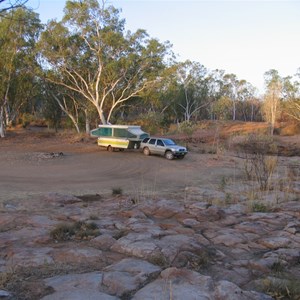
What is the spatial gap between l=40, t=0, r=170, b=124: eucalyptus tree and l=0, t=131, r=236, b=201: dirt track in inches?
313

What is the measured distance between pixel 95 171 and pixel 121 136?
29.8ft

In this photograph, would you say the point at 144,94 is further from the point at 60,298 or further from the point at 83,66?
the point at 60,298

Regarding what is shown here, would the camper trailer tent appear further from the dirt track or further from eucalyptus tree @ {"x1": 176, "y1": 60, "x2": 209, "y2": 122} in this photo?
eucalyptus tree @ {"x1": 176, "y1": 60, "x2": 209, "y2": 122}

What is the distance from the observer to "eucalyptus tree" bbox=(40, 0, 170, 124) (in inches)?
1417

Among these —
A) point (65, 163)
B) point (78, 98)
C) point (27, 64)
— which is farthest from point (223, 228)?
point (78, 98)

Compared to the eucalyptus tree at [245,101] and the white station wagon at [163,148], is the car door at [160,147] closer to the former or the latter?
the white station wagon at [163,148]

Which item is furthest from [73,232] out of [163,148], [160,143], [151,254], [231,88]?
[231,88]

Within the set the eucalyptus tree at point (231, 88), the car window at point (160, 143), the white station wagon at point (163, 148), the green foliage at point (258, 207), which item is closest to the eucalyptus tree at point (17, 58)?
the white station wagon at point (163, 148)

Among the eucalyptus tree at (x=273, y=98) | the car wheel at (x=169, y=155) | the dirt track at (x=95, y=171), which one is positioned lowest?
the dirt track at (x=95, y=171)

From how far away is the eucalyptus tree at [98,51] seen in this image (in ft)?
118

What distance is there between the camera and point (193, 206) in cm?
995

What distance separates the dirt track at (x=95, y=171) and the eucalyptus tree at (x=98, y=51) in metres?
7.94

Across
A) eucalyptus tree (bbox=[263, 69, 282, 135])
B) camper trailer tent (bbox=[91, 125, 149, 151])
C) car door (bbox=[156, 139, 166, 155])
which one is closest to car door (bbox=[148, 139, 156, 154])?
car door (bbox=[156, 139, 166, 155])

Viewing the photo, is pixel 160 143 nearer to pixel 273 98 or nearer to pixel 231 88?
pixel 273 98
